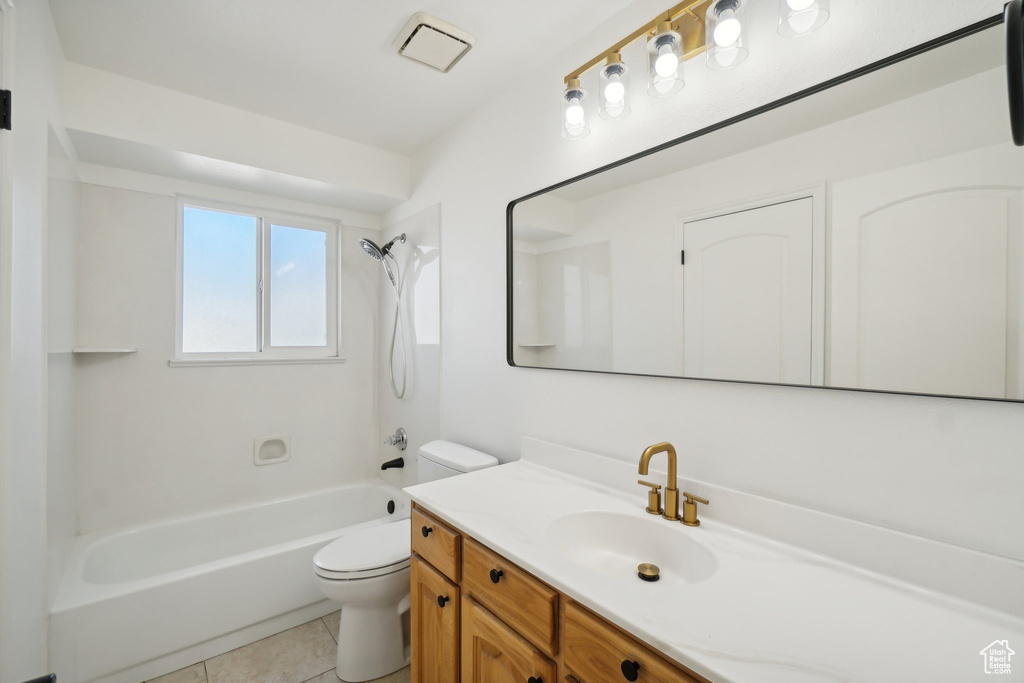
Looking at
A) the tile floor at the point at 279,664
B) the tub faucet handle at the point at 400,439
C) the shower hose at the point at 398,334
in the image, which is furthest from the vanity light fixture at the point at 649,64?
the tile floor at the point at 279,664

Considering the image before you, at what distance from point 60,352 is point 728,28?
2565 millimetres

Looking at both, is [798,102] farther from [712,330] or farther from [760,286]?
[712,330]

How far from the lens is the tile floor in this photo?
177 cm

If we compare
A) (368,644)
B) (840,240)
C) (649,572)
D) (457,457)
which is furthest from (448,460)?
(840,240)

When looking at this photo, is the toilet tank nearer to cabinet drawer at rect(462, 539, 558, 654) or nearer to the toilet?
the toilet

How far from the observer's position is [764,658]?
67 cm

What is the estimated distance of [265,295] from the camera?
266 centimetres

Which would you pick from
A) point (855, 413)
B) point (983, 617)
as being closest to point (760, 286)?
A: point (855, 413)

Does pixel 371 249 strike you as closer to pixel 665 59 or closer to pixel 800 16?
pixel 665 59

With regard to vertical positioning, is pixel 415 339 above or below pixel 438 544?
above

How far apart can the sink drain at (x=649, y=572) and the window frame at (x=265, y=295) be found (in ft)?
7.72

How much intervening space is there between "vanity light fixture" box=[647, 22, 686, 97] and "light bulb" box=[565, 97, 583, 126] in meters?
0.29

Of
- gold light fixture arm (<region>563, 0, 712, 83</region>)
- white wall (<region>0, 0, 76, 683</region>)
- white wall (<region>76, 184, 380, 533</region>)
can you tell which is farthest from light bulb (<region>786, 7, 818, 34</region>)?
white wall (<region>76, 184, 380, 533</region>)

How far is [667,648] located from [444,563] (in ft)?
2.47
